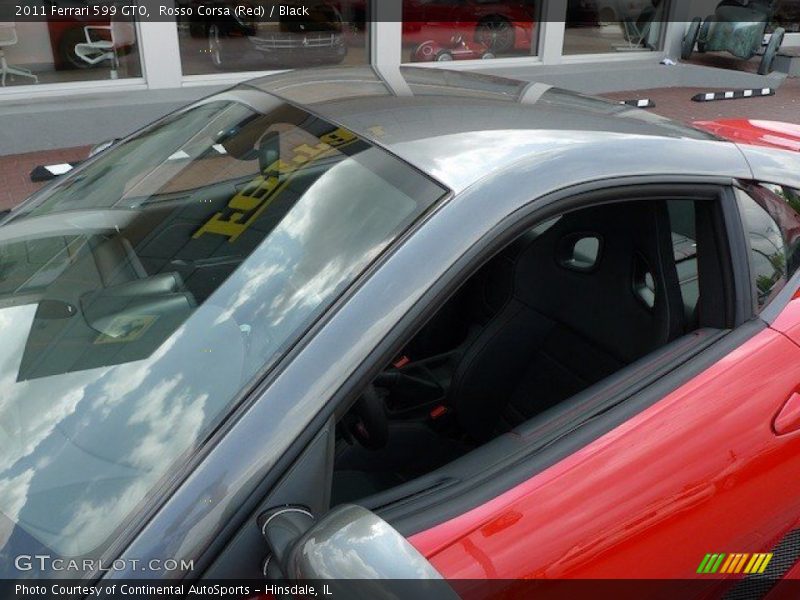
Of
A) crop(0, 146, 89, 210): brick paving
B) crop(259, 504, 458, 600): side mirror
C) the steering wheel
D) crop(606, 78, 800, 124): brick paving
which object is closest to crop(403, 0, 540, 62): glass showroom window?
crop(606, 78, 800, 124): brick paving

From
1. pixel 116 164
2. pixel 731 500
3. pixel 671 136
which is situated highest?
pixel 671 136

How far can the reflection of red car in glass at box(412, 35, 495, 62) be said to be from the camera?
853 centimetres

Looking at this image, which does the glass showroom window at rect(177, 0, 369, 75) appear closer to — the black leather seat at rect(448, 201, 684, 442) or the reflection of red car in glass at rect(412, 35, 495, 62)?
the reflection of red car in glass at rect(412, 35, 495, 62)

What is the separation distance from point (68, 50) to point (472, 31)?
456 cm

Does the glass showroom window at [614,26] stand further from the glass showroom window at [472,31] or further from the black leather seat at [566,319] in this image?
the black leather seat at [566,319]

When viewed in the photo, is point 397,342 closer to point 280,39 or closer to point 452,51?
point 280,39

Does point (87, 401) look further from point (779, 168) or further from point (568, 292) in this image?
point (779, 168)

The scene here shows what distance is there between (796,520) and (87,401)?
152 centimetres

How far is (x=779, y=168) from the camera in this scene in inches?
74.0

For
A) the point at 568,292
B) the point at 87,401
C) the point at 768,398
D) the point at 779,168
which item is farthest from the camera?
the point at 568,292

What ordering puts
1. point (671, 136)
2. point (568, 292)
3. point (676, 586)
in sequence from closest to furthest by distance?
point (676, 586) < point (671, 136) < point (568, 292)

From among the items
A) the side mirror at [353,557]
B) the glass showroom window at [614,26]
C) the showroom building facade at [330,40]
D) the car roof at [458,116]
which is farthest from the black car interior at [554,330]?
the glass showroom window at [614,26]

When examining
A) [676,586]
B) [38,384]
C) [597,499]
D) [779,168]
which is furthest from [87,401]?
[779,168]

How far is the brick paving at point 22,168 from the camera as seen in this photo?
17.1 ft
